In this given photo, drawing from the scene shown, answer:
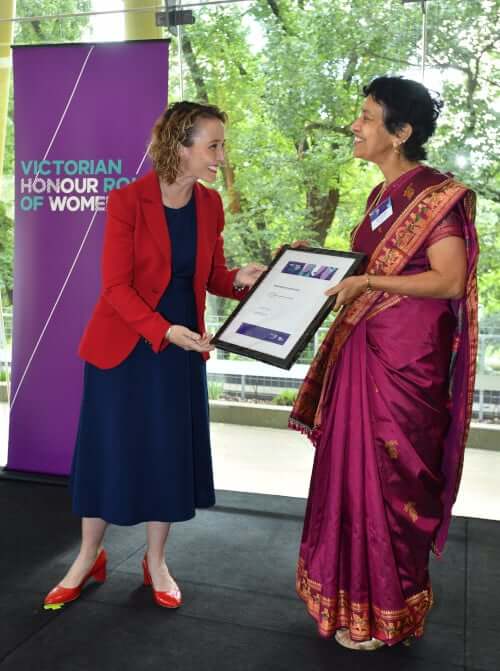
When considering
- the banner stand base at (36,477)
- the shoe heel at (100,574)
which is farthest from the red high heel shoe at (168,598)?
the banner stand base at (36,477)

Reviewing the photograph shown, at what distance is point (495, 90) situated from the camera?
472cm

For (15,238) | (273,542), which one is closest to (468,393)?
(273,542)

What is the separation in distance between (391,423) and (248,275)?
→ 2.50ft

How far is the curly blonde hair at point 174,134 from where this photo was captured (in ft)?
7.66

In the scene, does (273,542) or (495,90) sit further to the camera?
(495,90)

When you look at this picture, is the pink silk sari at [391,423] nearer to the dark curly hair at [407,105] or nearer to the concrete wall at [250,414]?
the dark curly hair at [407,105]

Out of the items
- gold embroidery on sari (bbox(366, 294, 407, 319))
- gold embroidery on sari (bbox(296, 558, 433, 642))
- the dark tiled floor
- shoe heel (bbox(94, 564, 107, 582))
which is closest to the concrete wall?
the dark tiled floor

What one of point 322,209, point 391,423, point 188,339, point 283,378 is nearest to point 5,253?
point 283,378

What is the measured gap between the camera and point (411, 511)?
87.4 inches

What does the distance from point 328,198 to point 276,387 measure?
1408 millimetres

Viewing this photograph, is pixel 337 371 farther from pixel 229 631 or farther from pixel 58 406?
pixel 58 406

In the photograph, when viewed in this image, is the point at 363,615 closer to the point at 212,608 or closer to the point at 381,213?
the point at 212,608

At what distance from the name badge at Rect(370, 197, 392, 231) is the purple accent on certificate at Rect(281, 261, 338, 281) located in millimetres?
179

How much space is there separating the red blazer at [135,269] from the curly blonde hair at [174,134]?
76mm
